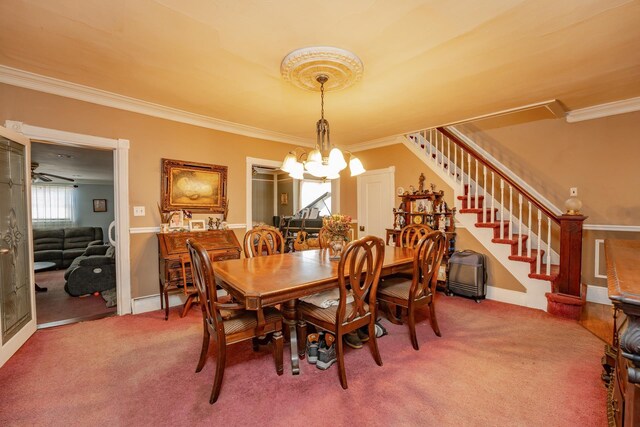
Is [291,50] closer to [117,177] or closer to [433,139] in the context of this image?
[117,177]

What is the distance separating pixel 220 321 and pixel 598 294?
4.57m

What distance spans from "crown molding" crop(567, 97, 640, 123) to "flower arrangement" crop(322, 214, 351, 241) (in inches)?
137

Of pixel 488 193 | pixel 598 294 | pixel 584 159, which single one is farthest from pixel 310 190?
pixel 598 294

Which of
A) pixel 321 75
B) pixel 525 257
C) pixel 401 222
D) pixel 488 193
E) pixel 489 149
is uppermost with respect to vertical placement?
pixel 321 75

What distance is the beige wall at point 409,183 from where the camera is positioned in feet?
12.3

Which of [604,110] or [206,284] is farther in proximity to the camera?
[604,110]

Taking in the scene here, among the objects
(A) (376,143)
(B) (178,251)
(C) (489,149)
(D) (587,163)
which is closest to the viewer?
(B) (178,251)

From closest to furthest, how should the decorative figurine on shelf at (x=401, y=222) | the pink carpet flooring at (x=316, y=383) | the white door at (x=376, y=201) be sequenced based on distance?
the pink carpet flooring at (x=316, y=383) → the decorative figurine on shelf at (x=401, y=222) → the white door at (x=376, y=201)

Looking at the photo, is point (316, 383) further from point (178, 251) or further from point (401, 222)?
point (401, 222)

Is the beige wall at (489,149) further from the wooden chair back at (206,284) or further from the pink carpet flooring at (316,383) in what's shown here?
the wooden chair back at (206,284)

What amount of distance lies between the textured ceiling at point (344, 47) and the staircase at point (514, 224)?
113cm

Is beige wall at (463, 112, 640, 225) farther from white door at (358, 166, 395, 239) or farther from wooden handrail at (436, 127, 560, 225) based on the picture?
white door at (358, 166, 395, 239)

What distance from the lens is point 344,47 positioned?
215 cm

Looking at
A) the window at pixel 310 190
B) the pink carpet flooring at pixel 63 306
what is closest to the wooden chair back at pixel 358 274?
the pink carpet flooring at pixel 63 306
